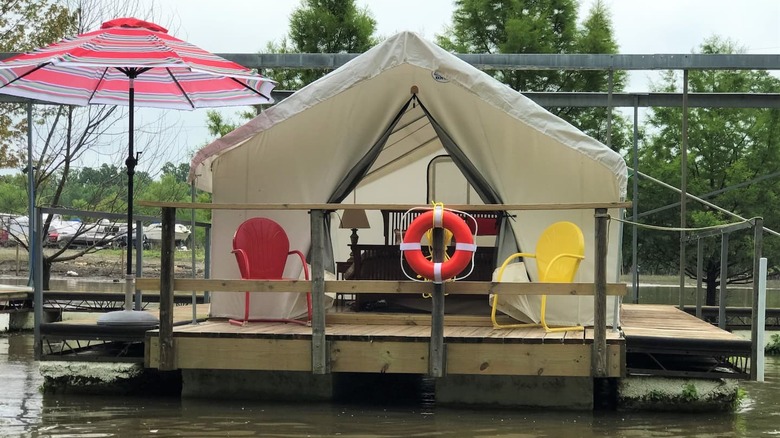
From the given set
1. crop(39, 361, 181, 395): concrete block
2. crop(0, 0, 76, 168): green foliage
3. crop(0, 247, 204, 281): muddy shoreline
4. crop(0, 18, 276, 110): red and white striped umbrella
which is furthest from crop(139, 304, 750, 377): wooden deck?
crop(0, 247, 204, 281): muddy shoreline

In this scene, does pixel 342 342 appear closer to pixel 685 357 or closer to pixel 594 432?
pixel 594 432

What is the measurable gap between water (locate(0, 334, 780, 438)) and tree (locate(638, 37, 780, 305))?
15195 millimetres

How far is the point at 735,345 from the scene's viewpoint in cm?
684

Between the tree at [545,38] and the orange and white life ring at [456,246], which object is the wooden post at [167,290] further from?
the tree at [545,38]

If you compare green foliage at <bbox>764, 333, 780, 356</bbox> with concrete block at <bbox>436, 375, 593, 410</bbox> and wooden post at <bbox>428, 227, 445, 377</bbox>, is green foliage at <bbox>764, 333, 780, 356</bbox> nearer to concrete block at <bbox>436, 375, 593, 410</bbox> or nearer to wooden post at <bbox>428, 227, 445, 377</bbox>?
concrete block at <bbox>436, 375, 593, 410</bbox>

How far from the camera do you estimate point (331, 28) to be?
25.6 meters

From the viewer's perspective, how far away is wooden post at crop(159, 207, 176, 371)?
680 cm

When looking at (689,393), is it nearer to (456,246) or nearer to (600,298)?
(600,298)

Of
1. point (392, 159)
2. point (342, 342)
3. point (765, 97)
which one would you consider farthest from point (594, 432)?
point (765, 97)

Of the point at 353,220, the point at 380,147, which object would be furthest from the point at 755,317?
the point at 353,220

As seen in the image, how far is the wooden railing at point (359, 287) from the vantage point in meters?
6.48

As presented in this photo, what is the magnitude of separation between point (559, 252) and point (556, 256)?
0.14 m

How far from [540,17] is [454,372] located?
65.0ft

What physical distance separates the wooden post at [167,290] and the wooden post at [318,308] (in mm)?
949
